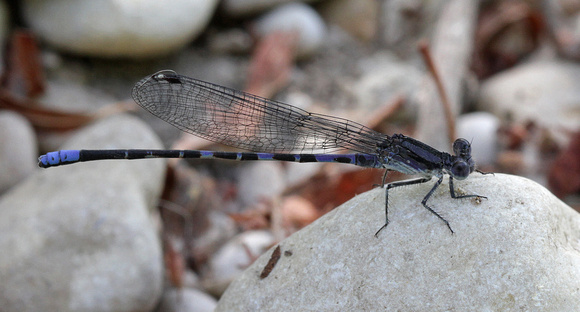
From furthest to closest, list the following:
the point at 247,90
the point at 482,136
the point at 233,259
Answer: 1. the point at 247,90
2. the point at 482,136
3. the point at 233,259

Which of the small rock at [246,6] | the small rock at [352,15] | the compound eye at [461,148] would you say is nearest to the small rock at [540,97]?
the small rock at [352,15]

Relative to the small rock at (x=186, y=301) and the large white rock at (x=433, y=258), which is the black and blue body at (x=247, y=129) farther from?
the small rock at (x=186, y=301)

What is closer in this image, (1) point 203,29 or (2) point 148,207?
(2) point 148,207

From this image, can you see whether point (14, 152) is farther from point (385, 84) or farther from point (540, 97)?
point (540, 97)

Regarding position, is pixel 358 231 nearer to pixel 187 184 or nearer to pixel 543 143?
pixel 187 184

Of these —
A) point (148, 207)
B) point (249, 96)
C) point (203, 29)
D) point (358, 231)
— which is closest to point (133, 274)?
point (148, 207)

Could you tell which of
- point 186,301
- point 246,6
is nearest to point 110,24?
point 246,6

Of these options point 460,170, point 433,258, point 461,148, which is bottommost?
point 433,258

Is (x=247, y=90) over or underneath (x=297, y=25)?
underneath
